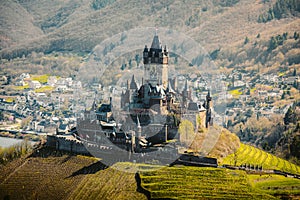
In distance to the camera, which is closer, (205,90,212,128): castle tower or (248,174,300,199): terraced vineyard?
(248,174,300,199): terraced vineyard

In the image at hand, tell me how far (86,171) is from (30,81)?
105336 millimetres

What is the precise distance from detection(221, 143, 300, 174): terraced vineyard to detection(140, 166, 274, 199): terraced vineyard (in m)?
4.58

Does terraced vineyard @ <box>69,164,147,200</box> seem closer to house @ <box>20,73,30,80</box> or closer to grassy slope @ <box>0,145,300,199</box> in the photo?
grassy slope @ <box>0,145,300,199</box>

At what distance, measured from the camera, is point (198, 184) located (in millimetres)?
45156

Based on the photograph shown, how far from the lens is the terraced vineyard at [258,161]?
51969 millimetres

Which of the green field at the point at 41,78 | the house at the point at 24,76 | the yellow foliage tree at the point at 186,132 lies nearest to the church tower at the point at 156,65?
the yellow foliage tree at the point at 186,132

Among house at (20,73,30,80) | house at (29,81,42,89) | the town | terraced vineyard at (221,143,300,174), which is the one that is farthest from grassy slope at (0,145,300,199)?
house at (20,73,30,80)

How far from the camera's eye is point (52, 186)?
4966 centimetres

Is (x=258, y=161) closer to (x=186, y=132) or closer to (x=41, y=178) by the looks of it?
(x=186, y=132)

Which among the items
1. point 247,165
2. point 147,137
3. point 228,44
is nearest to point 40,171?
point 147,137

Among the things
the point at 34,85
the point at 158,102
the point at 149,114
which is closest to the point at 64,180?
the point at 149,114

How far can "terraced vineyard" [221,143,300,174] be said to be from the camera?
52.0 meters

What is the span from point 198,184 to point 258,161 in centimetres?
1153

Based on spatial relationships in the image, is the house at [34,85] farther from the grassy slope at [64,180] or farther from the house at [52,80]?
the grassy slope at [64,180]
